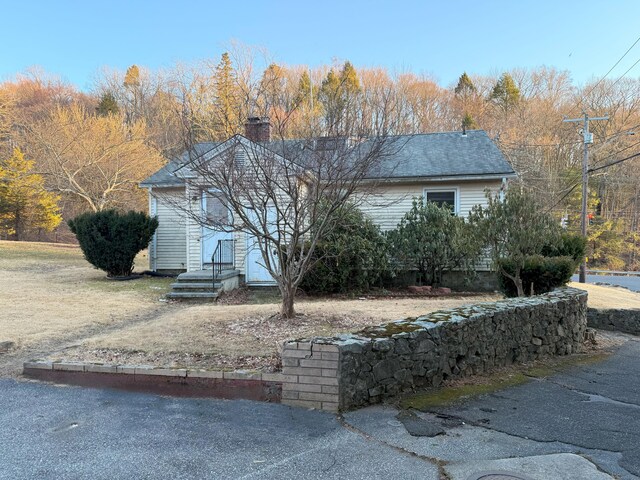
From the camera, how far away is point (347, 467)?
3090 millimetres

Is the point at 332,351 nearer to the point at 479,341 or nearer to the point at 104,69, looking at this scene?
the point at 479,341

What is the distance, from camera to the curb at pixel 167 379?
14.6ft

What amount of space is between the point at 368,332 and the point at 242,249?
344 inches

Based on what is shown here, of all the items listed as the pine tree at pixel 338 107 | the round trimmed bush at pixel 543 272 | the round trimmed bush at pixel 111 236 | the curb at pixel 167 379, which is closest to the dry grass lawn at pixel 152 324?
the curb at pixel 167 379

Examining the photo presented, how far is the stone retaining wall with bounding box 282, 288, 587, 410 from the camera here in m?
4.13

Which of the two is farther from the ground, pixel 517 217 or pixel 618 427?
pixel 517 217

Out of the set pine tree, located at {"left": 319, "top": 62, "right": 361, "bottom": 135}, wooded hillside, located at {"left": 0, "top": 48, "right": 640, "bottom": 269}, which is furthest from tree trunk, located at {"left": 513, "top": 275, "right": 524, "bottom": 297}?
wooded hillside, located at {"left": 0, "top": 48, "right": 640, "bottom": 269}

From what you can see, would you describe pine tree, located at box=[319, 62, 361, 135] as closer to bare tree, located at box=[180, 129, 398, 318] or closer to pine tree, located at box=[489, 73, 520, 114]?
bare tree, located at box=[180, 129, 398, 318]

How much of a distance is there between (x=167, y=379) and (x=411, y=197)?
33.2 ft

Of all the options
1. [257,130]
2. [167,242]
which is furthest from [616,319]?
[167,242]

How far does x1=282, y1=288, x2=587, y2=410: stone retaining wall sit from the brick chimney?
3.97 meters

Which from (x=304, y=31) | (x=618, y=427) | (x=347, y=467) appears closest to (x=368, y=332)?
(x=347, y=467)

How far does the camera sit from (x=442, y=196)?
44.0 feet

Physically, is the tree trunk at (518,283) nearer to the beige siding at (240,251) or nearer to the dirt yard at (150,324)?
the dirt yard at (150,324)
